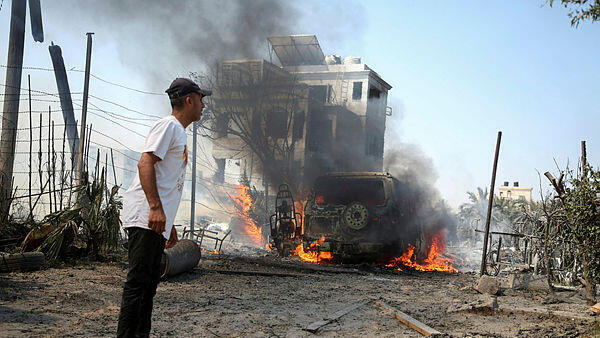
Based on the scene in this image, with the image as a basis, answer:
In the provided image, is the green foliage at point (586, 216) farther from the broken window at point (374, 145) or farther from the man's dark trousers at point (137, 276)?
the broken window at point (374, 145)

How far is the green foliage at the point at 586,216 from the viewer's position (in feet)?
21.2

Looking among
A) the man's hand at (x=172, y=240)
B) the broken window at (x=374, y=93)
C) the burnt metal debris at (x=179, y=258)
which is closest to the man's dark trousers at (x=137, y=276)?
the man's hand at (x=172, y=240)

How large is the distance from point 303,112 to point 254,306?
24322mm

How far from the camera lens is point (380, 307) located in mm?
6352

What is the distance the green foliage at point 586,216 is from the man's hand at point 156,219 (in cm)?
575

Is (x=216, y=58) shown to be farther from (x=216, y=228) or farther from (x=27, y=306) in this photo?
(x=27, y=306)

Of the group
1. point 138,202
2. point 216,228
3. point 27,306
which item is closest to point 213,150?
point 216,228

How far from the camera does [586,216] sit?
6516mm

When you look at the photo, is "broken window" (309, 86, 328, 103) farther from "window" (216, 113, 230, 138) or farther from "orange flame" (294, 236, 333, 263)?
"orange flame" (294, 236, 333, 263)

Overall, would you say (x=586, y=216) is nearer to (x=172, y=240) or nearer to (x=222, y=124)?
(x=172, y=240)

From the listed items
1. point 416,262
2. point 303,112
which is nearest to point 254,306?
point 416,262

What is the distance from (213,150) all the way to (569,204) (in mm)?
26138

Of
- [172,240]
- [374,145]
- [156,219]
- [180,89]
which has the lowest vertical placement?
[172,240]

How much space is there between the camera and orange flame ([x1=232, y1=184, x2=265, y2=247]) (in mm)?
27139
